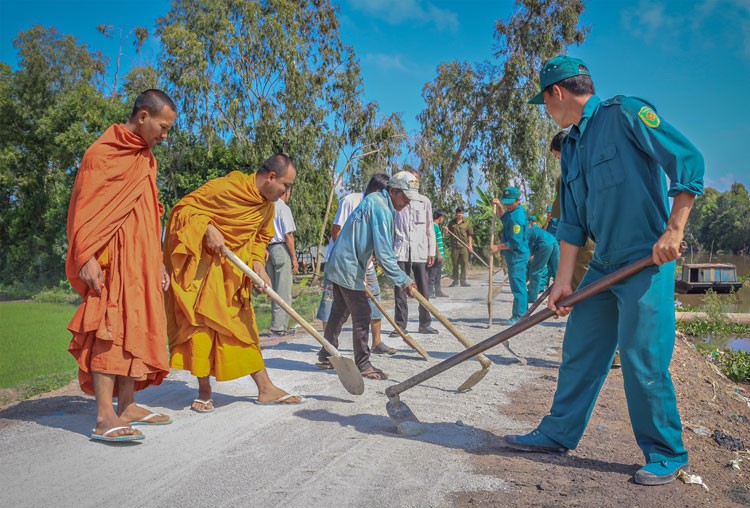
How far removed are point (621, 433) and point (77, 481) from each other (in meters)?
3.16

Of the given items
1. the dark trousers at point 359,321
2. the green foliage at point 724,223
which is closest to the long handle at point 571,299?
the dark trousers at point 359,321

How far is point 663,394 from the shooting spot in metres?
2.77

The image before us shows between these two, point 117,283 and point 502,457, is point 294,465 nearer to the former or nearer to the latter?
point 502,457

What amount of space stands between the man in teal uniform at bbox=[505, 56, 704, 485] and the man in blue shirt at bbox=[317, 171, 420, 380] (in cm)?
197

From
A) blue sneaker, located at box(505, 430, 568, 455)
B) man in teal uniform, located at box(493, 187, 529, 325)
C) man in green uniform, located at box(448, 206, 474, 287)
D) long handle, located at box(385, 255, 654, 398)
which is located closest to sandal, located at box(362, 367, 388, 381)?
long handle, located at box(385, 255, 654, 398)

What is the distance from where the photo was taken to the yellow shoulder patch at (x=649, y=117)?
278 cm

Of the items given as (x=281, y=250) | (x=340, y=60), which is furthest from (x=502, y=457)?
(x=340, y=60)

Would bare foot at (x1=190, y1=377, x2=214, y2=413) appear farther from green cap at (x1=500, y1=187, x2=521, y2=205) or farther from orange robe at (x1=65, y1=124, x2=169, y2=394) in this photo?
green cap at (x1=500, y1=187, x2=521, y2=205)

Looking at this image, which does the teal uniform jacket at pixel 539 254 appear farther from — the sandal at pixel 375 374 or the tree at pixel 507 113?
the tree at pixel 507 113

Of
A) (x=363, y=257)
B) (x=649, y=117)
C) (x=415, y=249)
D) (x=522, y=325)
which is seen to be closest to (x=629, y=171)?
(x=649, y=117)

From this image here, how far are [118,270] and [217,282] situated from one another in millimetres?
778

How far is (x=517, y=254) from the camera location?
8312 mm

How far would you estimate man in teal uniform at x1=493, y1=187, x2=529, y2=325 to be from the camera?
8.23m

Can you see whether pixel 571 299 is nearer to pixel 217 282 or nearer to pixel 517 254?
pixel 217 282
